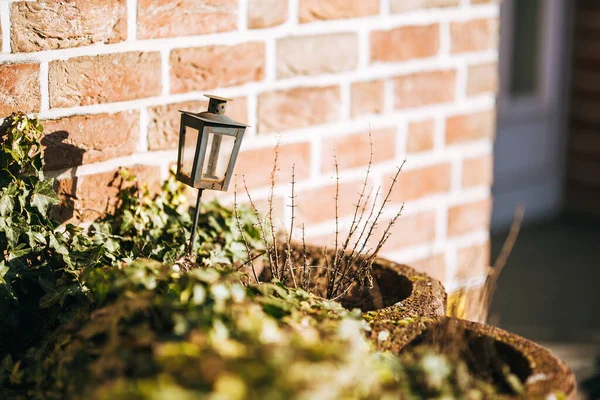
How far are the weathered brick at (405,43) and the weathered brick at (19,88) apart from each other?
3.09ft

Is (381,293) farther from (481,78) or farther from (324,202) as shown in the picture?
(481,78)

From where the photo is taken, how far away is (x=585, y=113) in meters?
5.51

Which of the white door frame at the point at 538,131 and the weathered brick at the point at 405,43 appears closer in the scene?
the weathered brick at the point at 405,43

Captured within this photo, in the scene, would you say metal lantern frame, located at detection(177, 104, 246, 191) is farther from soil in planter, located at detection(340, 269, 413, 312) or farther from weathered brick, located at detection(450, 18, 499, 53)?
weathered brick, located at detection(450, 18, 499, 53)

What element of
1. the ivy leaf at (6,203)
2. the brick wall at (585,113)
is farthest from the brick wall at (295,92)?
the brick wall at (585,113)

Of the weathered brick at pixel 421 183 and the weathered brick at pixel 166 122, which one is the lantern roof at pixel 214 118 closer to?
the weathered brick at pixel 166 122

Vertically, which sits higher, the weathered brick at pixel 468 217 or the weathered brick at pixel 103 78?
the weathered brick at pixel 103 78

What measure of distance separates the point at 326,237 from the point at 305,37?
0.52 meters

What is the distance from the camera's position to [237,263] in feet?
6.23

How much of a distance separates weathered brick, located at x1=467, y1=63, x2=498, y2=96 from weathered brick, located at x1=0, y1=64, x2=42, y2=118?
132cm

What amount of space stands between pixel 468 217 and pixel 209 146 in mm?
1188

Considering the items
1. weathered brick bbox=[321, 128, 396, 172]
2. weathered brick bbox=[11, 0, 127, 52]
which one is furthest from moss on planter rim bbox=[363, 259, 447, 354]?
weathered brick bbox=[11, 0, 127, 52]

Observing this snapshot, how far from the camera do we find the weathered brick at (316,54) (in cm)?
215

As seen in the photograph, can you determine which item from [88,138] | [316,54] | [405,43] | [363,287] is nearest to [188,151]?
[88,138]
